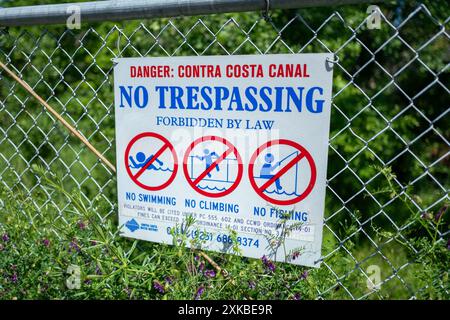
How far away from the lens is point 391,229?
3.08 m

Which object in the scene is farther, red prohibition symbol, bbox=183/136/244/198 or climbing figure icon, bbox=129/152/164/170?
climbing figure icon, bbox=129/152/164/170

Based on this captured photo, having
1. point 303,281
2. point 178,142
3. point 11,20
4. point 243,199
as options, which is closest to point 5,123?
point 11,20

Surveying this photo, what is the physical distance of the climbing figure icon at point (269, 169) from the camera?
56.7 inches

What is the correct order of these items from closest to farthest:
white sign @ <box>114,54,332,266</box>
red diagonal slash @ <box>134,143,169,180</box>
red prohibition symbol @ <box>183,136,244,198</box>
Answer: white sign @ <box>114,54,332,266</box>
red prohibition symbol @ <box>183,136,244,198</box>
red diagonal slash @ <box>134,143,169,180</box>

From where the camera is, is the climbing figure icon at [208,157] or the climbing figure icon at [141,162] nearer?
the climbing figure icon at [208,157]

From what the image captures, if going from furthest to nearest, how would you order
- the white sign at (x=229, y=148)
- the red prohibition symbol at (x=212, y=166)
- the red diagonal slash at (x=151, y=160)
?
the red diagonal slash at (x=151, y=160), the red prohibition symbol at (x=212, y=166), the white sign at (x=229, y=148)

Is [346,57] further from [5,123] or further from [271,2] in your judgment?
[5,123]

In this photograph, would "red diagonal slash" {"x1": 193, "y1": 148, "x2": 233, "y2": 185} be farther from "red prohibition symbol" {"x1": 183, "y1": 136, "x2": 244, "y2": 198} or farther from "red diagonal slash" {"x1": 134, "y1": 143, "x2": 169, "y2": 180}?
"red diagonal slash" {"x1": 134, "y1": 143, "x2": 169, "y2": 180}

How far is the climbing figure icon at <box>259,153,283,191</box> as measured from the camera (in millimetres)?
1441

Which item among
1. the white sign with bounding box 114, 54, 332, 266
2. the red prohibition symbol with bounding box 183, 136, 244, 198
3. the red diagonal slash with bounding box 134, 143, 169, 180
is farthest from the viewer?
the red diagonal slash with bounding box 134, 143, 169, 180

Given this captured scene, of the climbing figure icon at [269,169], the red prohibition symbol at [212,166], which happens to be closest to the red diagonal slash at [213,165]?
the red prohibition symbol at [212,166]

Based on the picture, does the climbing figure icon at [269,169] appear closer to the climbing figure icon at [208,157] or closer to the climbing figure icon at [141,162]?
the climbing figure icon at [208,157]

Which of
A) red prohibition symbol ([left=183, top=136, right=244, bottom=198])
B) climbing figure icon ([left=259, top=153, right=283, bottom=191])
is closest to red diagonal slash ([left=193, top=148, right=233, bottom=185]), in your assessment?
red prohibition symbol ([left=183, top=136, right=244, bottom=198])

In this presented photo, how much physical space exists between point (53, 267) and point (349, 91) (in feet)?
6.56
